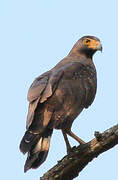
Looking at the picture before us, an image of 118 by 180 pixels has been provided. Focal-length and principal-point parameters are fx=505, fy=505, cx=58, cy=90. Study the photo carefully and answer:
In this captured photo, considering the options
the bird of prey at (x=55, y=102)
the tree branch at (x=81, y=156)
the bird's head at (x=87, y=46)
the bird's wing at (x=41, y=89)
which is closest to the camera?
the tree branch at (x=81, y=156)

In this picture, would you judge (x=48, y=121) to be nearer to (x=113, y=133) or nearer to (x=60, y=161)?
(x=60, y=161)

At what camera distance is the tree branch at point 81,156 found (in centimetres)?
605

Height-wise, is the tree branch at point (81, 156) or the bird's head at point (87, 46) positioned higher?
the bird's head at point (87, 46)

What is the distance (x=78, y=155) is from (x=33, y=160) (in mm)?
591

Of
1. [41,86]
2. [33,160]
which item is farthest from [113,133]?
[41,86]

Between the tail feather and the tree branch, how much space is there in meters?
0.19

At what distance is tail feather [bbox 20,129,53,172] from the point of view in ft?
20.2

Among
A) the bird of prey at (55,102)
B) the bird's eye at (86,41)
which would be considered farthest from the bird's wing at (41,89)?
the bird's eye at (86,41)

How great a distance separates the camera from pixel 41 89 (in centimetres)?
709

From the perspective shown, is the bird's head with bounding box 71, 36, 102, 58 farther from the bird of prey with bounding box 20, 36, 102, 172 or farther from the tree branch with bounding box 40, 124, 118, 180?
the tree branch with bounding box 40, 124, 118, 180

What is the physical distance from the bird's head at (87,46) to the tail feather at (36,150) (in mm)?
2946

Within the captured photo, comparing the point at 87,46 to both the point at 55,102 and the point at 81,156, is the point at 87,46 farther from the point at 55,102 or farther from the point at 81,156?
the point at 81,156

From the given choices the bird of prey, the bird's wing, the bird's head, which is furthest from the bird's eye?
the bird's wing

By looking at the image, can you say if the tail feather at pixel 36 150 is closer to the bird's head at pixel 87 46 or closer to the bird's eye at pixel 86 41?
the bird's head at pixel 87 46
